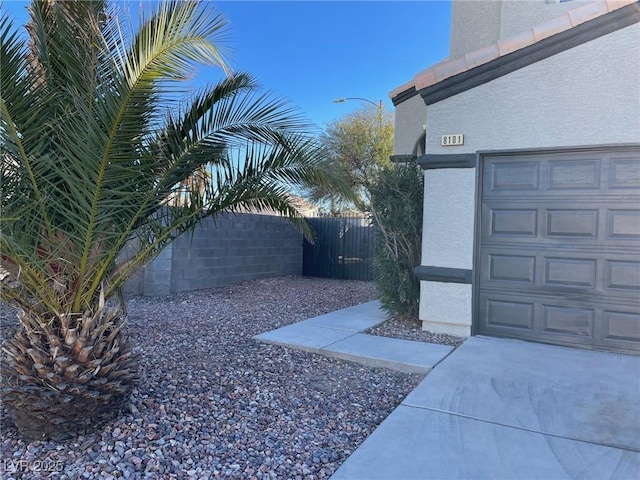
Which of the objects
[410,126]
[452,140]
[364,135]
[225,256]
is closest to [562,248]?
[452,140]

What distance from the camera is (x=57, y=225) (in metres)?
3.26

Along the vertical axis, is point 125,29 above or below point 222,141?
above

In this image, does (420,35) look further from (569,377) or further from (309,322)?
(569,377)

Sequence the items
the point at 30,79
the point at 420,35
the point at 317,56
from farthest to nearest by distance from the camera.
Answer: the point at 317,56
the point at 420,35
the point at 30,79

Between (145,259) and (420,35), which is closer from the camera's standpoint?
(145,259)

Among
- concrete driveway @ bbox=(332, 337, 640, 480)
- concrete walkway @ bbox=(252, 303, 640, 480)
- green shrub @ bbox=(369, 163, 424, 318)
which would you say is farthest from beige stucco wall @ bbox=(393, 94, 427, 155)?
concrete driveway @ bbox=(332, 337, 640, 480)

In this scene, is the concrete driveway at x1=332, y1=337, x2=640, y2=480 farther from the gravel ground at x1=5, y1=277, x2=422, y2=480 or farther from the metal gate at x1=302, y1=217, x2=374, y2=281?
the metal gate at x1=302, y1=217, x2=374, y2=281

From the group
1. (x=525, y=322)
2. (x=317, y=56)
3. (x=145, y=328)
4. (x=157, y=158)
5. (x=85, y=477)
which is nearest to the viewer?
(x=85, y=477)

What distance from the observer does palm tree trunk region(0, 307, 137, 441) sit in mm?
3045

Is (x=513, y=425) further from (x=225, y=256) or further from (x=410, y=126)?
(x=225, y=256)

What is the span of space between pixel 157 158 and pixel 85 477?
2.26m

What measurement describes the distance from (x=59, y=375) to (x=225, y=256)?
783 cm

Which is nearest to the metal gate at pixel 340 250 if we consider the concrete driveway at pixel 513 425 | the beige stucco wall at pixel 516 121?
the beige stucco wall at pixel 516 121

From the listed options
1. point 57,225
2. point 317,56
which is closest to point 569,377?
point 57,225
